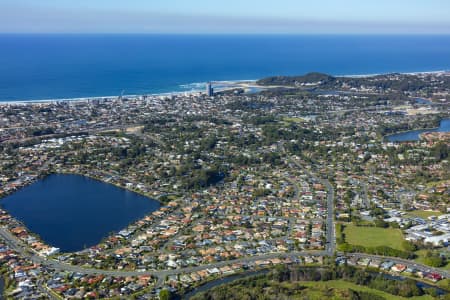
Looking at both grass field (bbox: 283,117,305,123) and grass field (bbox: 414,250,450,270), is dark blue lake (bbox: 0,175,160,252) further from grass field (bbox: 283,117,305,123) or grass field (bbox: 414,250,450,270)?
grass field (bbox: 283,117,305,123)

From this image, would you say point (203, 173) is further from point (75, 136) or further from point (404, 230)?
point (75, 136)

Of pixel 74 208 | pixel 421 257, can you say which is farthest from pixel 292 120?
pixel 421 257

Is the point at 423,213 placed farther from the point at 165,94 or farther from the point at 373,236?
the point at 165,94

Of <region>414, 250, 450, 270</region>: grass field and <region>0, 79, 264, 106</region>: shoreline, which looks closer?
<region>414, 250, 450, 270</region>: grass field

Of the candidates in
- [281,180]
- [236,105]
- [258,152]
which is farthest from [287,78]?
[281,180]

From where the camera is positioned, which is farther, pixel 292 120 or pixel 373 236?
pixel 292 120

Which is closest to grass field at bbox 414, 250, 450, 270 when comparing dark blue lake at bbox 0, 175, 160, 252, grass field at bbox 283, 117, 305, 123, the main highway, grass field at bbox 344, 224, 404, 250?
the main highway
